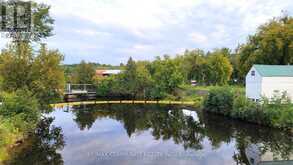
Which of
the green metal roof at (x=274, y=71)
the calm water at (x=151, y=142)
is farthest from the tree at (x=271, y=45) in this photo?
the calm water at (x=151, y=142)

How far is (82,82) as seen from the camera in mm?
43625

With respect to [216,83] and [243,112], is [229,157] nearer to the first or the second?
[243,112]

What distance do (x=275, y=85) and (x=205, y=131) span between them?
7955mm

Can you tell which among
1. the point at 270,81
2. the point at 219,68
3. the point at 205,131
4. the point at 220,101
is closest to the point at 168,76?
the point at 219,68

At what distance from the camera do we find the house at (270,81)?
21172mm

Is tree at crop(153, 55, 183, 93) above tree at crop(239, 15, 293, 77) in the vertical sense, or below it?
below

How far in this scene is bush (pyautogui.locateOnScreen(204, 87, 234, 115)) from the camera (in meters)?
24.1

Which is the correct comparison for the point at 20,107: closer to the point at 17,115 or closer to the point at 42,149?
the point at 17,115

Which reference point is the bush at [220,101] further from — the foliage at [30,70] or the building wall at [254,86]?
the foliage at [30,70]

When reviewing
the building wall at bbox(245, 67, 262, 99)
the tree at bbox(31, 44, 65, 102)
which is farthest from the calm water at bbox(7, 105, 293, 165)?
the building wall at bbox(245, 67, 262, 99)

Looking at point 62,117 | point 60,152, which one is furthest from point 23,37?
point 60,152

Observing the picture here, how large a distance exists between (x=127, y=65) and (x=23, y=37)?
22.5 m

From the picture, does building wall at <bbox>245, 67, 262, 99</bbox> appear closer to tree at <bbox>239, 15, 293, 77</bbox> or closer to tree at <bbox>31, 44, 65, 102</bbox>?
tree at <bbox>239, 15, 293, 77</bbox>

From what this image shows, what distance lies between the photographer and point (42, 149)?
1303 cm
